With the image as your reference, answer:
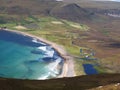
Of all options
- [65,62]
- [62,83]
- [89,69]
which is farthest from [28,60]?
[62,83]

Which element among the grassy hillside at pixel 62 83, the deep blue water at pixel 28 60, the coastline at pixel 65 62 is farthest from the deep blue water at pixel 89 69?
the grassy hillside at pixel 62 83

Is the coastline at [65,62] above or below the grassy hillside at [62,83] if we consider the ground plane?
below

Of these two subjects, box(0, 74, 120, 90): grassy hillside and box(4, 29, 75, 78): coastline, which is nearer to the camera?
box(0, 74, 120, 90): grassy hillside

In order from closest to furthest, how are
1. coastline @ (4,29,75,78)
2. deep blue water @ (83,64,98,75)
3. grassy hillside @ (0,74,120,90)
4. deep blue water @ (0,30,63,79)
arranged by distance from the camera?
grassy hillside @ (0,74,120,90) < deep blue water @ (0,30,63,79) < coastline @ (4,29,75,78) < deep blue water @ (83,64,98,75)

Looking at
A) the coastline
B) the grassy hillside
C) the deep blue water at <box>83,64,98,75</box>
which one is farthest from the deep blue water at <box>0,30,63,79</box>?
the grassy hillside

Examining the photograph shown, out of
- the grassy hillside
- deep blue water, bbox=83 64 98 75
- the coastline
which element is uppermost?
the grassy hillside

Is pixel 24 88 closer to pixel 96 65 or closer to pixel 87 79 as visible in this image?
pixel 87 79

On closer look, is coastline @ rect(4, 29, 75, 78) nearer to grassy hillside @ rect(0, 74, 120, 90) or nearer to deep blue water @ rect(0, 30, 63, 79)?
deep blue water @ rect(0, 30, 63, 79)

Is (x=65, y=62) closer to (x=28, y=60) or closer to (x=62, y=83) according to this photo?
(x=28, y=60)

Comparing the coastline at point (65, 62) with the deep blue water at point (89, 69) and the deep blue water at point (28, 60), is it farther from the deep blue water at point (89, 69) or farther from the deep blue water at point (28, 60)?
the deep blue water at point (89, 69)
